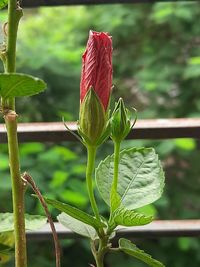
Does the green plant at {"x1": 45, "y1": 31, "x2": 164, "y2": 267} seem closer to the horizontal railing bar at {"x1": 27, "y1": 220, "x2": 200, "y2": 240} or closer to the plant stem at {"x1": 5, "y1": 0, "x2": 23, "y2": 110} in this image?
the plant stem at {"x1": 5, "y1": 0, "x2": 23, "y2": 110}

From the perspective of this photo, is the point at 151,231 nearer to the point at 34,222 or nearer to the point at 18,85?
the point at 34,222

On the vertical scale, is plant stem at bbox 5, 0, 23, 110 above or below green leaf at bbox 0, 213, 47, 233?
above

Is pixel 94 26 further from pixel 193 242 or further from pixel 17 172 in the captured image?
pixel 17 172

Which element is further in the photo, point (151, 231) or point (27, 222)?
point (151, 231)

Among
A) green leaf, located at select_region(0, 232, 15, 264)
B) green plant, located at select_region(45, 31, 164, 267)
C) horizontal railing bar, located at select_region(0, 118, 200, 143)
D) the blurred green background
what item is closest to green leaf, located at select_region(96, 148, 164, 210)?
green plant, located at select_region(45, 31, 164, 267)

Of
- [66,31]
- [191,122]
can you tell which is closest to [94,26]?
[66,31]

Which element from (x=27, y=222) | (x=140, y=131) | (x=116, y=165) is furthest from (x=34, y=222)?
(x=140, y=131)
